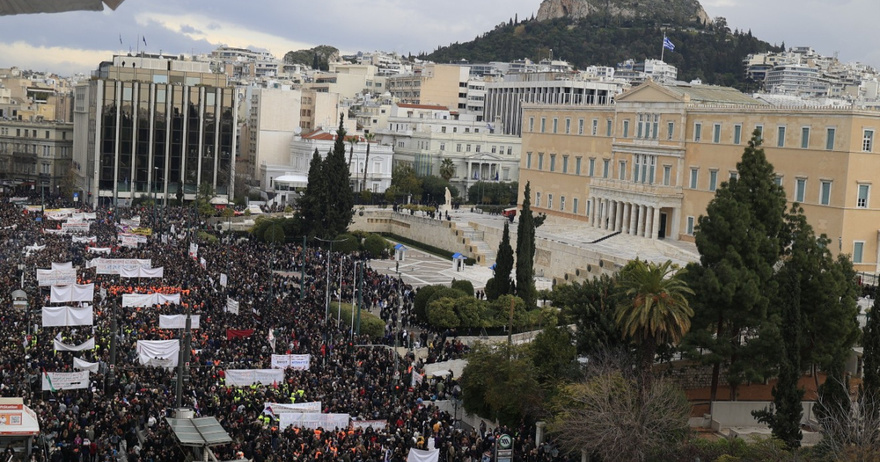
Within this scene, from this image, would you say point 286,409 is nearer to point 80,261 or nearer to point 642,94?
point 80,261

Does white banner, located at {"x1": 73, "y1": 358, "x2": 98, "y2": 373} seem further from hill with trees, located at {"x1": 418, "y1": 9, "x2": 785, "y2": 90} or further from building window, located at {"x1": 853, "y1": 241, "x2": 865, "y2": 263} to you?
hill with trees, located at {"x1": 418, "y1": 9, "x2": 785, "y2": 90}

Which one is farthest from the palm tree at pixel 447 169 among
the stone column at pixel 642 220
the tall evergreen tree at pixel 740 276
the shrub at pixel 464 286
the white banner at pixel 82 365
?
the white banner at pixel 82 365

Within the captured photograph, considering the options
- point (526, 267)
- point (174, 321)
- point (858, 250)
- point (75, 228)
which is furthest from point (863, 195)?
point (75, 228)

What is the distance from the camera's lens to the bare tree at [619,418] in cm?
2616

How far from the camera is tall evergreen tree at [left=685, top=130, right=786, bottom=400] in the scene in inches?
1236

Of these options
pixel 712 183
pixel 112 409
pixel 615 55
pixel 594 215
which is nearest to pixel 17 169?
pixel 594 215

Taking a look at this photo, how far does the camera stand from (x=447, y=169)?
94188 millimetres

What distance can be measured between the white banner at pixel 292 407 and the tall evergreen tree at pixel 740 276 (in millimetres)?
11774

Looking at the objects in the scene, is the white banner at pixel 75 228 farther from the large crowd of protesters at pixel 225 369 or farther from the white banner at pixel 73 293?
the white banner at pixel 73 293

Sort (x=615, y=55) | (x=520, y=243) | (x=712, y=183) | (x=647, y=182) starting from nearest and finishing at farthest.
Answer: (x=520, y=243) → (x=712, y=183) → (x=647, y=182) → (x=615, y=55)

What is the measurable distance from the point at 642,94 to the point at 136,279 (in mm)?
32878

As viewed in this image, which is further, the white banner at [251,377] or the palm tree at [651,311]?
the palm tree at [651,311]

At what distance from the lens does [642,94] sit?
63.3m

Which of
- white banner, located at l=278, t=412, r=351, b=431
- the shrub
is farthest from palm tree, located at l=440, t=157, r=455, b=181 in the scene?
white banner, located at l=278, t=412, r=351, b=431
